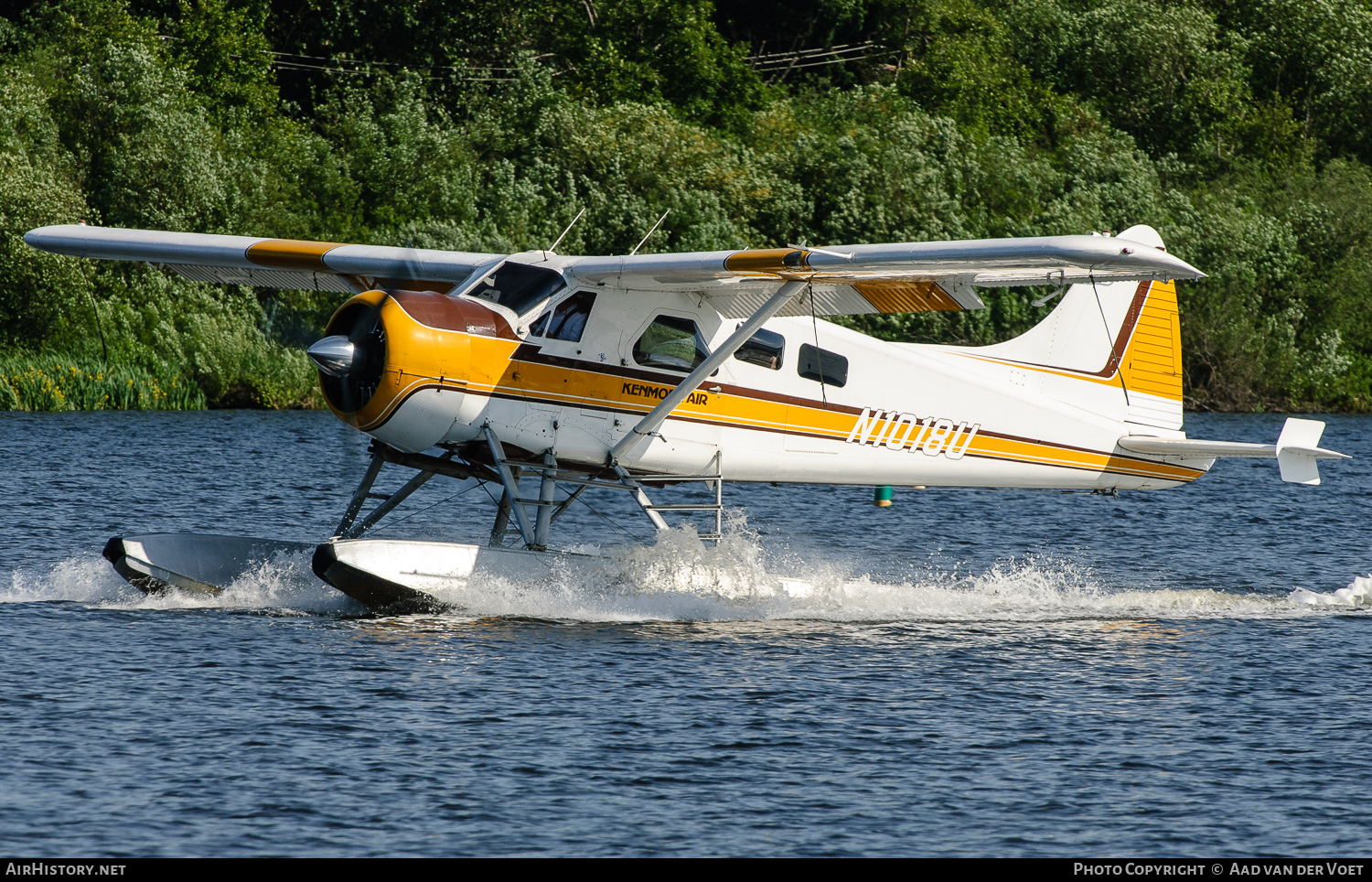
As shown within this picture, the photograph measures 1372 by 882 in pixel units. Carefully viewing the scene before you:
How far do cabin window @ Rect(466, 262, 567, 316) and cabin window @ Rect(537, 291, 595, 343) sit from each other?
0.14 meters

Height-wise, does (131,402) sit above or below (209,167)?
below

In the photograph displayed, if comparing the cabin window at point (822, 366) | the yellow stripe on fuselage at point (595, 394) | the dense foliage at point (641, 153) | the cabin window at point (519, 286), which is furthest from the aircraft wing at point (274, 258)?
the dense foliage at point (641, 153)

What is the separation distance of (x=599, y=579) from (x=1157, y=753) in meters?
4.65

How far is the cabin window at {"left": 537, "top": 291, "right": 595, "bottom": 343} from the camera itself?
37.3 feet

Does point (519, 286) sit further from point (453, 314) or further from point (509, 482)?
point (509, 482)

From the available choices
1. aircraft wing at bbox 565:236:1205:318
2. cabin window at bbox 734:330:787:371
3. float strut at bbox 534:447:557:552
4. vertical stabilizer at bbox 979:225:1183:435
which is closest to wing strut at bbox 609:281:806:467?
aircraft wing at bbox 565:236:1205:318

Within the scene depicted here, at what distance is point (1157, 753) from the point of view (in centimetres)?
830

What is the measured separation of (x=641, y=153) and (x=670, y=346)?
25.7 meters

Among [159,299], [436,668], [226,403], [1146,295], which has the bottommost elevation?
[226,403]

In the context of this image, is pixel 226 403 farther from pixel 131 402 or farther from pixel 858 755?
pixel 858 755

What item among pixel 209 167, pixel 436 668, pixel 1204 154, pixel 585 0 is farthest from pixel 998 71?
pixel 436 668

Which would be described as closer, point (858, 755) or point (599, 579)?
point (858, 755)

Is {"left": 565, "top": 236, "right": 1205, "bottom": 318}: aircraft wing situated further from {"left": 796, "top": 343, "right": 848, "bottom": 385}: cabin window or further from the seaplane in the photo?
{"left": 796, "top": 343, "right": 848, "bottom": 385}: cabin window

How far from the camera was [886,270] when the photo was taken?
35.8 ft
